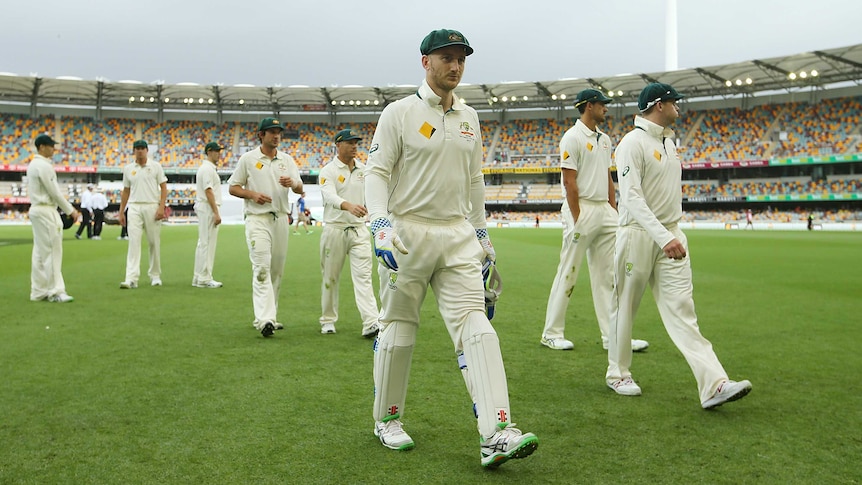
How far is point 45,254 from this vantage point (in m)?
9.57

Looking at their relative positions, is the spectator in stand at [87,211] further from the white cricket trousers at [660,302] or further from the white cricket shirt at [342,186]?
the white cricket trousers at [660,302]

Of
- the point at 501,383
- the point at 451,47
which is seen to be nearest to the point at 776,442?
the point at 501,383

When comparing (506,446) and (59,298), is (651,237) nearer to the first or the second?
(506,446)

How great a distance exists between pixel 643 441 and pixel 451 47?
101 inches

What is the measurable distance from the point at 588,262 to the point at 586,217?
1.54 feet

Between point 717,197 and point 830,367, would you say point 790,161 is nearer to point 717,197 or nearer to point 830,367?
point 717,197

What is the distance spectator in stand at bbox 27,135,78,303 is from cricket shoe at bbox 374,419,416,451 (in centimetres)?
752

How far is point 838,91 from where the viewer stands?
2104 inches

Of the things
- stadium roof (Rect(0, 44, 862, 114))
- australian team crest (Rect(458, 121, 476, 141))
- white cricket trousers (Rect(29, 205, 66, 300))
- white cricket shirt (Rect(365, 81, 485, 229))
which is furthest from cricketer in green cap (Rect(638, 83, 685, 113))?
stadium roof (Rect(0, 44, 862, 114))

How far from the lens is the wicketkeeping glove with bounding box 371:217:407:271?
135 inches

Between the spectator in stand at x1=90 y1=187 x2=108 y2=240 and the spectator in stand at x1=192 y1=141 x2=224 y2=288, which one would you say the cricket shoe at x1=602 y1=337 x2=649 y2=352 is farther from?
the spectator in stand at x1=90 y1=187 x2=108 y2=240

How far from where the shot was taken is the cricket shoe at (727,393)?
14.0 ft

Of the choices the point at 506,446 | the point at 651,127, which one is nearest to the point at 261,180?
the point at 651,127

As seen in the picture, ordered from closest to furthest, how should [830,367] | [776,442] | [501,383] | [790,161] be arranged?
[501,383] → [776,442] → [830,367] → [790,161]
